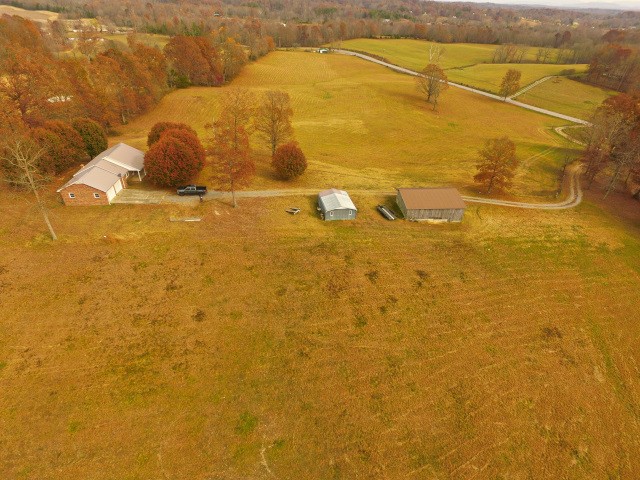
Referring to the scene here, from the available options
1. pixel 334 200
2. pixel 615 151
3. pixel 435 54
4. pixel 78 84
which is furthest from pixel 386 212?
pixel 435 54

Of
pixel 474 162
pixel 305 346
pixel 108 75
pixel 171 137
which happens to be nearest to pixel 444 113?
pixel 474 162

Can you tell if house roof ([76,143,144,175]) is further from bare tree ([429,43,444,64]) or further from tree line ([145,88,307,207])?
bare tree ([429,43,444,64])

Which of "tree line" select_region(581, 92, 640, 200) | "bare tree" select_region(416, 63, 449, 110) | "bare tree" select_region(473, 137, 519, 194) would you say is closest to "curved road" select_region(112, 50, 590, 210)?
"bare tree" select_region(473, 137, 519, 194)

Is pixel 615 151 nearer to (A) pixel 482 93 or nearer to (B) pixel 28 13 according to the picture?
(A) pixel 482 93

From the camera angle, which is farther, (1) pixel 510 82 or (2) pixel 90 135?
(1) pixel 510 82

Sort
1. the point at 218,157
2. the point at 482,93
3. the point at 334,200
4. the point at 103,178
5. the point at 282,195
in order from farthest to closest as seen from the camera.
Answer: the point at 482,93 < the point at 282,195 < the point at 218,157 < the point at 334,200 < the point at 103,178

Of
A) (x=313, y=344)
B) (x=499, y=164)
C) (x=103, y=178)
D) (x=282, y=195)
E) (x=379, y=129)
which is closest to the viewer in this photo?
(x=313, y=344)
